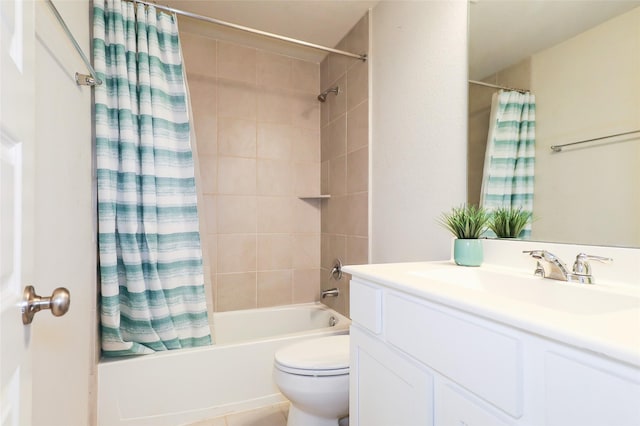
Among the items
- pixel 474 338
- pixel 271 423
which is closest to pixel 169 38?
pixel 474 338

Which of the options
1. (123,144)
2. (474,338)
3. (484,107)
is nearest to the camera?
(474,338)

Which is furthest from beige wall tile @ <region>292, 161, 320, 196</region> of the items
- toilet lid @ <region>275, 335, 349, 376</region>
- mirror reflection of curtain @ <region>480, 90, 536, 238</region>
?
mirror reflection of curtain @ <region>480, 90, 536, 238</region>

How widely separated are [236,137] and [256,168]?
266 mm

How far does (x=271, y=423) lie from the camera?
158 cm

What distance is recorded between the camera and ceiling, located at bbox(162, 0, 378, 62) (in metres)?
1.87

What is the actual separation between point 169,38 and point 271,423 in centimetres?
204

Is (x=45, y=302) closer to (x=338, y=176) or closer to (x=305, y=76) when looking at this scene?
(x=338, y=176)

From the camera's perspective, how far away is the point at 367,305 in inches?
36.8

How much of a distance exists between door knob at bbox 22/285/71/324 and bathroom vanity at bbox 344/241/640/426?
2.30 ft

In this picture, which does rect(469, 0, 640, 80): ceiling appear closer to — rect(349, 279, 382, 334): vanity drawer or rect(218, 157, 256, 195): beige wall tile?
rect(349, 279, 382, 334): vanity drawer

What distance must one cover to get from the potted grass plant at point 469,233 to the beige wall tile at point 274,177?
1518 mm

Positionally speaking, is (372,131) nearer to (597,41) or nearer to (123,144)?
(597,41)

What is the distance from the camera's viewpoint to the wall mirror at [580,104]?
2.67ft

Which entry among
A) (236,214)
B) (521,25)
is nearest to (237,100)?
(236,214)
